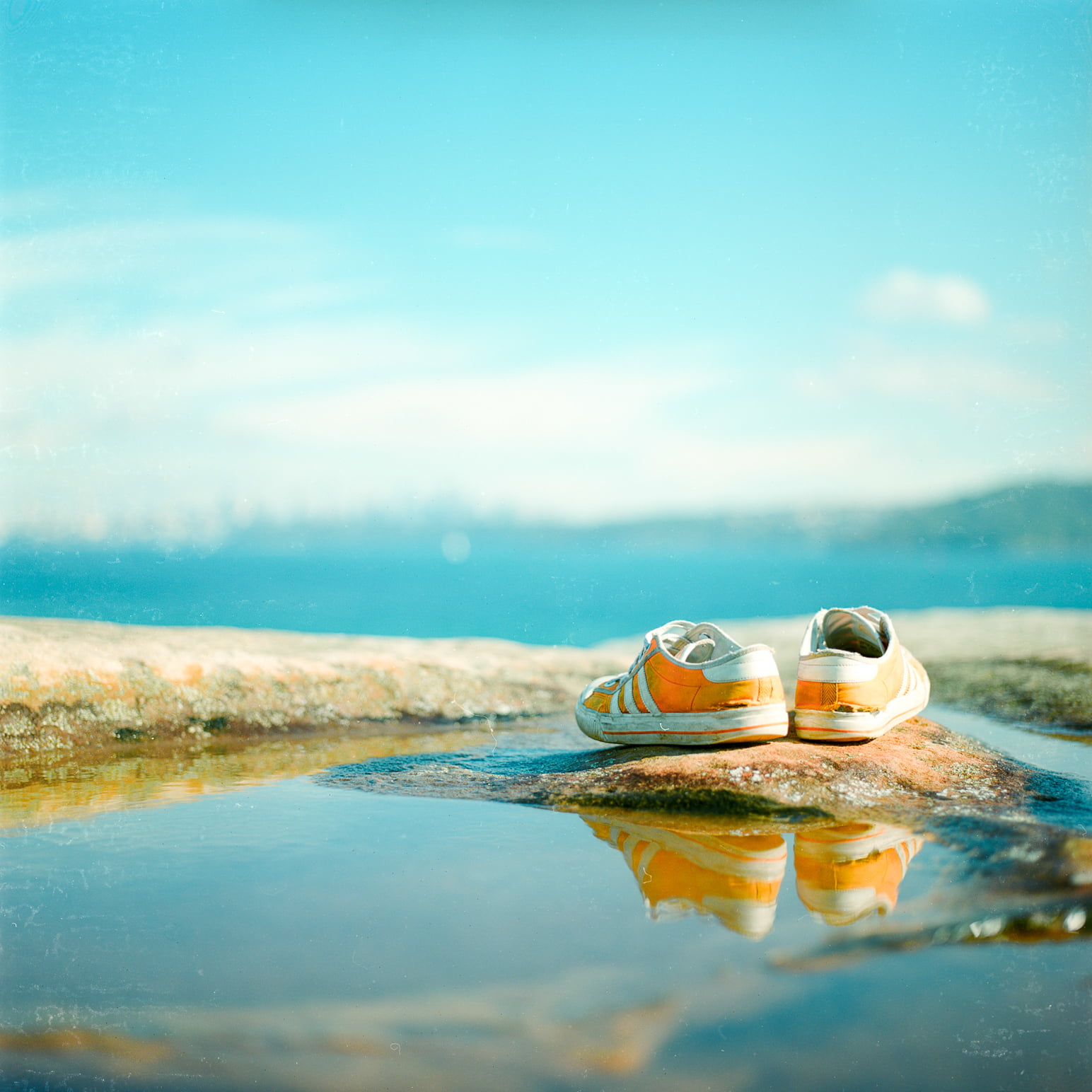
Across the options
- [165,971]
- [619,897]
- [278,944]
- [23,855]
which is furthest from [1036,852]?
[23,855]

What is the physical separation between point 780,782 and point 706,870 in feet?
2.87

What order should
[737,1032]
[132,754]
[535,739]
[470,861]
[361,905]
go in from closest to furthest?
[737,1032] < [361,905] < [470,861] < [132,754] < [535,739]

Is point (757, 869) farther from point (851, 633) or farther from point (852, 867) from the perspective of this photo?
point (851, 633)

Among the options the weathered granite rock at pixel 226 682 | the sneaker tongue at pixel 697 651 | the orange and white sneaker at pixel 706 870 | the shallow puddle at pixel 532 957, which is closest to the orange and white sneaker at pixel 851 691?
the sneaker tongue at pixel 697 651

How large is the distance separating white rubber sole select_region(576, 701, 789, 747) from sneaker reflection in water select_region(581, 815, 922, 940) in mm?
706

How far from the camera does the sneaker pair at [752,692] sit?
4242 mm

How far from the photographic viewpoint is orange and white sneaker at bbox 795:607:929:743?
4281mm

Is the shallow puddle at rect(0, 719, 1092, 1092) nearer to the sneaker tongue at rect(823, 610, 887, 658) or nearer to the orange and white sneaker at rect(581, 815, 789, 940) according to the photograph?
the orange and white sneaker at rect(581, 815, 789, 940)

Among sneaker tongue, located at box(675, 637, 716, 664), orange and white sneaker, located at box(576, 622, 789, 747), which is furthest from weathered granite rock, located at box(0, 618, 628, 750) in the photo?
sneaker tongue, located at box(675, 637, 716, 664)

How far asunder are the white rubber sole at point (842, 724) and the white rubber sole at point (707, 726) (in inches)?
3.3

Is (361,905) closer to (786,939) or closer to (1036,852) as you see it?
(786,939)

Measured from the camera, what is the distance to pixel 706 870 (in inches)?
125

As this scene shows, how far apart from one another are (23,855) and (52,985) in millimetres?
1210

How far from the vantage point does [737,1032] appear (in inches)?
83.9
